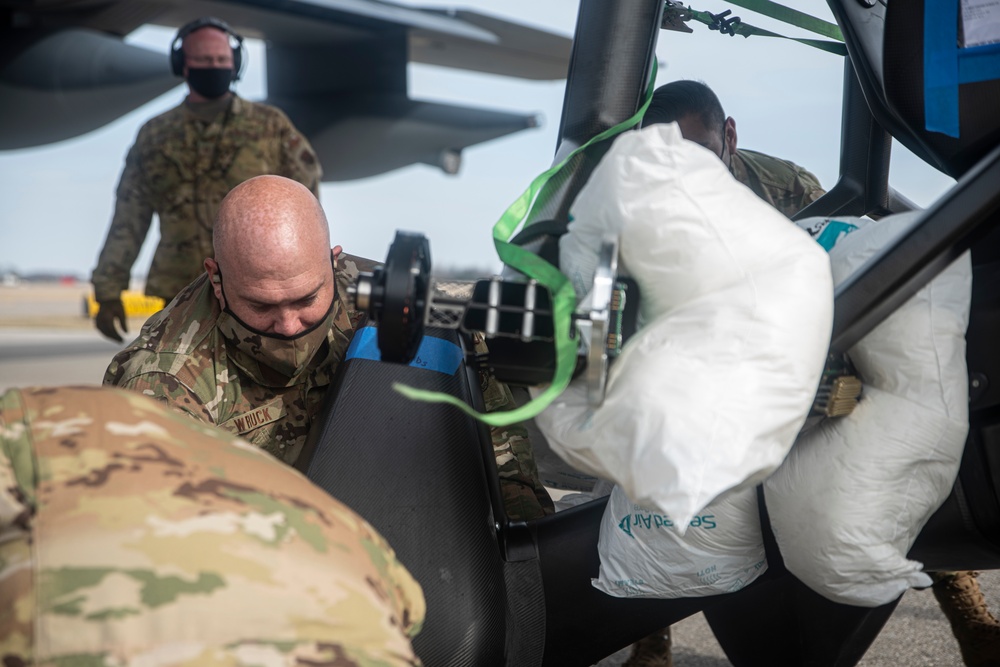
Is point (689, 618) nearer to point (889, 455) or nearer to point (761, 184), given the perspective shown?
point (761, 184)

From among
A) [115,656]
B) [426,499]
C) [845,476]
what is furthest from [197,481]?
[845,476]

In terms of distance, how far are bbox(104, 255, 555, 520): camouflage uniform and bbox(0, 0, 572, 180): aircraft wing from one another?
20.9 ft

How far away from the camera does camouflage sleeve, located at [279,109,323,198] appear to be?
14.2ft

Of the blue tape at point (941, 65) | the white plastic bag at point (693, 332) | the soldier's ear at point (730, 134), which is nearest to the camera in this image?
the white plastic bag at point (693, 332)

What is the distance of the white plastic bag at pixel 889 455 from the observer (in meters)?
1.12

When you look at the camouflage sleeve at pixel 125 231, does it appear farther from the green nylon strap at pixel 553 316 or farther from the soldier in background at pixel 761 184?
the green nylon strap at pixel 553 316

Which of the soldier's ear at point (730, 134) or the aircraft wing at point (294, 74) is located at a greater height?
the soldier's ear at point (730, 134)

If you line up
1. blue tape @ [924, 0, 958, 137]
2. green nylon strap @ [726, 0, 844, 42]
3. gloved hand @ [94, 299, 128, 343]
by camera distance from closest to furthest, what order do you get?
blue tape @ [924, 0, 958, 137] → green nylon strap @ [726, 0, 844, 42] → gloved hand @ [94, 299, 128, 343]

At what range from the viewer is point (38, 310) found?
20812 millimetres

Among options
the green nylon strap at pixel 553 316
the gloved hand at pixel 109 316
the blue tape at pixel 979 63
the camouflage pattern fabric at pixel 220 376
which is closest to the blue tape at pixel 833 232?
the blue tape at pixel 979 63

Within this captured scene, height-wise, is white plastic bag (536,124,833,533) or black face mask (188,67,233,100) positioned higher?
white plastic bag (536,124,833,533)

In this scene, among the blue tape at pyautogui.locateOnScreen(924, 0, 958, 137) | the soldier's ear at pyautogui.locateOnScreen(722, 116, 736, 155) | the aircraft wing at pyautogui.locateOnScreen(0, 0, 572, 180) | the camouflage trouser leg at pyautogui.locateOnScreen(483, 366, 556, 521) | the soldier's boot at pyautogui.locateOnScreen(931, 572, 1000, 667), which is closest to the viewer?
the blue tape at pyautogui.locateOnScreen(924, 0, 958, 137)

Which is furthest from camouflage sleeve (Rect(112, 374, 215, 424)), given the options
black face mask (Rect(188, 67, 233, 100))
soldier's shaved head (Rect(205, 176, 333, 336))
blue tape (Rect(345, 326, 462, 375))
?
black face mask (Rect(188, 67, 233, 100))

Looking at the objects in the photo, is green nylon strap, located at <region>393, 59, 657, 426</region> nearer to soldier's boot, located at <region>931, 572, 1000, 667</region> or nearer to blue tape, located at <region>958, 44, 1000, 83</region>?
blue tape, located at <region>958, 44, 1000, 83</region>
